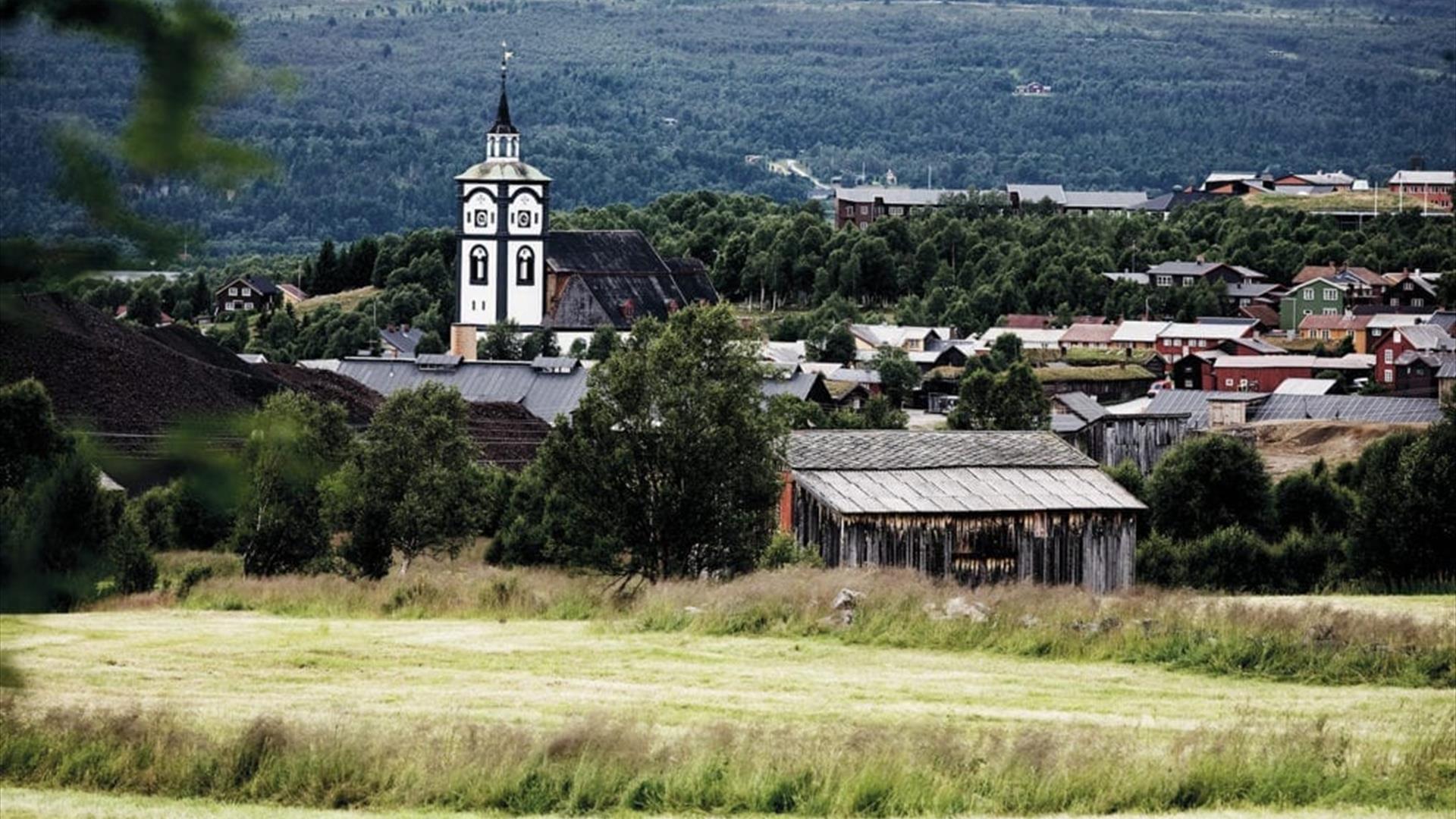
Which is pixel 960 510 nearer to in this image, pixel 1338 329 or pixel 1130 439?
pixel 1130 439

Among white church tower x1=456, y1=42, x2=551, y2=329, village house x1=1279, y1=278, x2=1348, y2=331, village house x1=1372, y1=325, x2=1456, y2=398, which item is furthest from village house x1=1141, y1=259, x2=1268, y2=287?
white church tower x1=456, y1=42, x2=551, y2=329

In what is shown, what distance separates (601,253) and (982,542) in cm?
7561

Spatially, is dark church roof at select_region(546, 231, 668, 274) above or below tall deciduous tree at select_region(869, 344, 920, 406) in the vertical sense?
above

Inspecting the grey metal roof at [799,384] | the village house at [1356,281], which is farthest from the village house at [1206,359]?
the grey metal roof at [799,384]

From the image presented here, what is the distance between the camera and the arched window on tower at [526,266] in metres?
103

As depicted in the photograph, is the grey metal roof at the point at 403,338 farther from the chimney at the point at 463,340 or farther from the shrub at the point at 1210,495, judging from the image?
the shrub at the point at 1210,495

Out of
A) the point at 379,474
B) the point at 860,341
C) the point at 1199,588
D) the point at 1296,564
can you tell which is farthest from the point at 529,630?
the point at 860,341

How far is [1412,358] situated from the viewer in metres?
76.9

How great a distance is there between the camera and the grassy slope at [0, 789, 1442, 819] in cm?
1009

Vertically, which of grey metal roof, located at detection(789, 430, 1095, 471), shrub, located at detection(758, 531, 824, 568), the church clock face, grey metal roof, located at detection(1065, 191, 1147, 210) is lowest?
shrub, located at detection(758, 531, 824, 568)

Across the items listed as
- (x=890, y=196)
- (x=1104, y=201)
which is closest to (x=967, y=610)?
(x=890, y=196)

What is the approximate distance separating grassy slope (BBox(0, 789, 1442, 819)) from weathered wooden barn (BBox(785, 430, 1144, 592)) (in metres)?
18.7

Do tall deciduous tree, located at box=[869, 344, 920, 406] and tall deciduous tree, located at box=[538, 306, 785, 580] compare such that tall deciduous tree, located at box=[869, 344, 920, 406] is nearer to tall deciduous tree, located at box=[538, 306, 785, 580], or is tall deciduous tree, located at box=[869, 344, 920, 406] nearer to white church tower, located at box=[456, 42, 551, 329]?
white church tower, located at box=[456, 42, 551, 329]

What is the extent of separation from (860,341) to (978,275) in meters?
19.2
